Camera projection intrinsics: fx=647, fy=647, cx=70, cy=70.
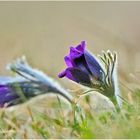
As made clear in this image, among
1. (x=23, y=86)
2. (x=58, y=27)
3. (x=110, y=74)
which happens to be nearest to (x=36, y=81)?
(x=23, y=86)

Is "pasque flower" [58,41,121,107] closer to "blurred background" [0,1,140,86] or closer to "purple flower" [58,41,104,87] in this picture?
"purple flower" [58,41,104,87]

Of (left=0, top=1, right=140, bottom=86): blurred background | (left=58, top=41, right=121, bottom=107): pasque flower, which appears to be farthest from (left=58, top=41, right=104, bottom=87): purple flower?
(left=0, top=1, right=140, bottom=86): blurred background

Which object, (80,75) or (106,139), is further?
(80,75)

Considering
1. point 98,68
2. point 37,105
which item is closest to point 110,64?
point 98,68

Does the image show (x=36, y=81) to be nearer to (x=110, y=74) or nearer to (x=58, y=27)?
(x=110, y=74)

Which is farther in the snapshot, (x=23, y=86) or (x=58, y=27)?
(x=58, y=27)

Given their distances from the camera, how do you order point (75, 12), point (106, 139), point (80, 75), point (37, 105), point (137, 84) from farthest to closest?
point (75, 12)
point (37, 105)
point (137, 84)
point (80, 75)
point (106, 139)

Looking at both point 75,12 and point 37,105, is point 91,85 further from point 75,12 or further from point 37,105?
point 75,12
